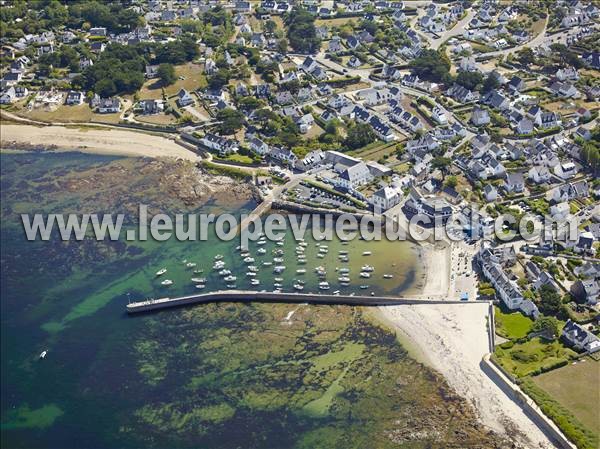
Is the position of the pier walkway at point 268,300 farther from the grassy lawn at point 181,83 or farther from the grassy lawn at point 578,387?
the grassy lawn at point 181,83

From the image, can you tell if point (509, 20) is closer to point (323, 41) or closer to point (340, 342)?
point (323, 41)

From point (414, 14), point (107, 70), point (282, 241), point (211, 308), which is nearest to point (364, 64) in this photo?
point (414, 14)

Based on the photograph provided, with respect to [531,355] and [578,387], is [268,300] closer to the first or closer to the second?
[531,355]

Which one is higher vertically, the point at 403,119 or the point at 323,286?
the point at 403,119

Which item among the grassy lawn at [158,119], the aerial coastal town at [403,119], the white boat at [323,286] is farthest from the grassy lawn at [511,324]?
the grassy lawn at [158,119]

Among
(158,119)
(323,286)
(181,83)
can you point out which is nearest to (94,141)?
(158,119)

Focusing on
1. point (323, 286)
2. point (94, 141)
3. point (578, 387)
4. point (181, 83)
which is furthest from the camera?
point (181, 83)

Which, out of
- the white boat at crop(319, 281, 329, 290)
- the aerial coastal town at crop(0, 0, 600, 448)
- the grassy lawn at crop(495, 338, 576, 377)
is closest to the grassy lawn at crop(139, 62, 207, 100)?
the aerial coastal town at crop(0, 0, 600, 448)
